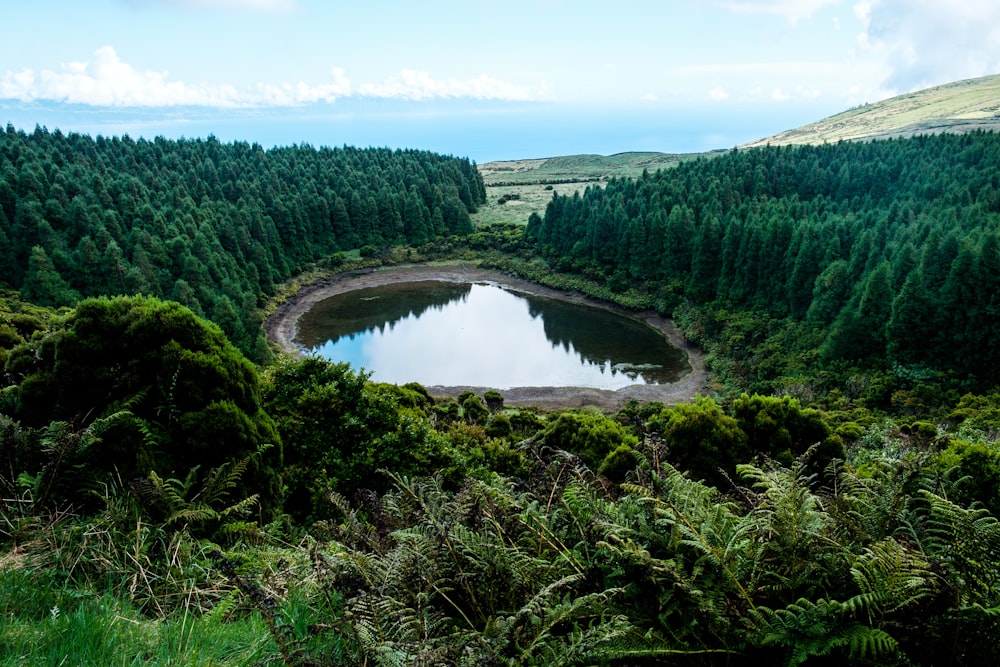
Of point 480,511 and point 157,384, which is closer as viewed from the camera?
point 480,511

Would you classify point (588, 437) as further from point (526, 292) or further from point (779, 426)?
point (526, 292)

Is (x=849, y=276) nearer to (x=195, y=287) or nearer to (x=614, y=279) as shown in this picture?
(x=614, y=279)

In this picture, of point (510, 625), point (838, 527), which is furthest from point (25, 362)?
point (838, 527)

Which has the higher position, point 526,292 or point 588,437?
point 588,437

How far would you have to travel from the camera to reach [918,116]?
12031 cm

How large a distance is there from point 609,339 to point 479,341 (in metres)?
10.2

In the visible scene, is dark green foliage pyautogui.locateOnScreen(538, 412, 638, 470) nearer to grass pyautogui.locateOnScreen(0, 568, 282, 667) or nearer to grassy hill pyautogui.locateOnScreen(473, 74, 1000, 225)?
grass pyautogui.locateOnScreen(0, 568, 282, 667)

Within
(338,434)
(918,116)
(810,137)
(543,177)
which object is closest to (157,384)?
(338,434)

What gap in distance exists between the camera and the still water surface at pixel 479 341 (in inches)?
1667

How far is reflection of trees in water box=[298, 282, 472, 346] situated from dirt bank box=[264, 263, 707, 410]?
1270 millimetres

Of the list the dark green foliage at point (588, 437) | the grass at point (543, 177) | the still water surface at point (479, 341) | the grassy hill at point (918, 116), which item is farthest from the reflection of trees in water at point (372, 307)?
the grassy hill at point (918, 116)

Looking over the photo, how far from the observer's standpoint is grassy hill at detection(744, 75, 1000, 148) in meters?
102

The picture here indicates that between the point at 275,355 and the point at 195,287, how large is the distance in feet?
29.3

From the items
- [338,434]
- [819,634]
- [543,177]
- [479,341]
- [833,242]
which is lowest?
[479,341]
